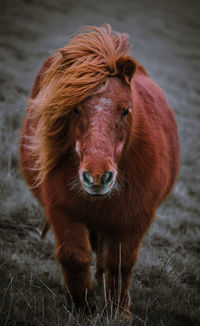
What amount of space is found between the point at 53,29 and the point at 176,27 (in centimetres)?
931

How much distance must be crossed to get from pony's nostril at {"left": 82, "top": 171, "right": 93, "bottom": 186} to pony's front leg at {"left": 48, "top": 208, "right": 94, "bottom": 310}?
2.13 ft

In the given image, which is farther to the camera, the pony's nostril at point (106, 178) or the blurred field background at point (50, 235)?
the blurred field background at point (50, 235)

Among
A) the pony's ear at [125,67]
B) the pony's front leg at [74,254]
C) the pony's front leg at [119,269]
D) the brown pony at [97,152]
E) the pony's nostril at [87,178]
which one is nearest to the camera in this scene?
the pony's nostril at [87,178]

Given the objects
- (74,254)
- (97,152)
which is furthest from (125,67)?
(74,254)

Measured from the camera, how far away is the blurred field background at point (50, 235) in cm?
262

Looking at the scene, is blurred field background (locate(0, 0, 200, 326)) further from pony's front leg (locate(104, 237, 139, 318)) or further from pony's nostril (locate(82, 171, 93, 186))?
pony's nostril (locate(82, 171, 93, 186))

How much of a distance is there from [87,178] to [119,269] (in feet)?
3.26

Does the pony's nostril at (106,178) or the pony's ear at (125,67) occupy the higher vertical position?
the pony's ear at (125,67)

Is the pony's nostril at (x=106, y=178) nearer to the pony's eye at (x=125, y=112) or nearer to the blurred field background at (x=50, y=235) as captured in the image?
the pony's eye at (x=125, y=112)

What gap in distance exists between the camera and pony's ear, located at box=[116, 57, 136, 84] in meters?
2.34

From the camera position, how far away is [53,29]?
591 inches

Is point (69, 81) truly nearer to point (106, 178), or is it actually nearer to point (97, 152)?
point (97, 152)

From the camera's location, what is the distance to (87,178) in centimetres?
198

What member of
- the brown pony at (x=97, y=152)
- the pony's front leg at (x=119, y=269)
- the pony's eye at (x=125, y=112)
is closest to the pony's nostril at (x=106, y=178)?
the brown pony at (x=97, y=152)
